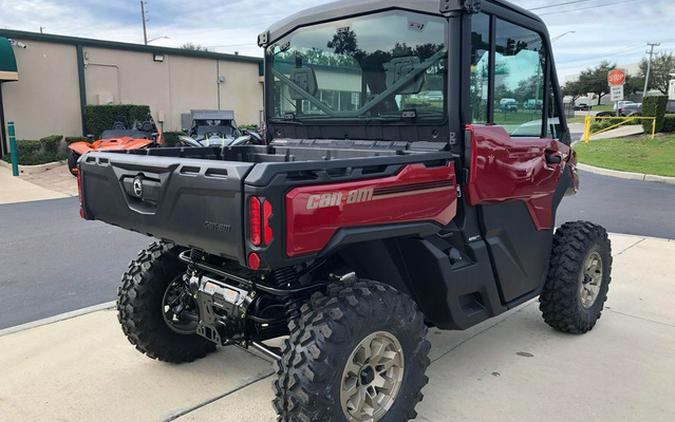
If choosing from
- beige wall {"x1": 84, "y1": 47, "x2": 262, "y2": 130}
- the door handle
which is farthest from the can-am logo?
beige wall {"x1": 84, "y1": 47, "x2": 262, "y2": 130}

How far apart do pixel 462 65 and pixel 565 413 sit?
80.3 inches

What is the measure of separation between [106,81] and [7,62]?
4134 millimetres

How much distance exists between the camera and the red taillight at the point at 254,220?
2.27m

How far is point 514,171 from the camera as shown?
350cm

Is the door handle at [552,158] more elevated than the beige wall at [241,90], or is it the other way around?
the beige wall at [241,90]

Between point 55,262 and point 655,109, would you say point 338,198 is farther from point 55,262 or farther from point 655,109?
point 655,109

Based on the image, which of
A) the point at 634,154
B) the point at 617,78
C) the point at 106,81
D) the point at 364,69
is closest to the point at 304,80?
the point at 364,69

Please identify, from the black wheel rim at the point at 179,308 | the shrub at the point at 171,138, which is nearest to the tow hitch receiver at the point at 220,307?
the black wheel rim at the point at 179,308

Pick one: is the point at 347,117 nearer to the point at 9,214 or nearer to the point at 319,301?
the point at 319,301

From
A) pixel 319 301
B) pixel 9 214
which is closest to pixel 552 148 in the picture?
pixel 319 301

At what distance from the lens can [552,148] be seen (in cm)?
389

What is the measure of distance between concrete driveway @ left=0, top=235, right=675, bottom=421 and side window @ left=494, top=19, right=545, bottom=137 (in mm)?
1565

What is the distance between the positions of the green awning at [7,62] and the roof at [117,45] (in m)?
0.86

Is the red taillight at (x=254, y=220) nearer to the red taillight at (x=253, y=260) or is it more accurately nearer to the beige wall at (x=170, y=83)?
the red taillight at (x=253, y=260)
